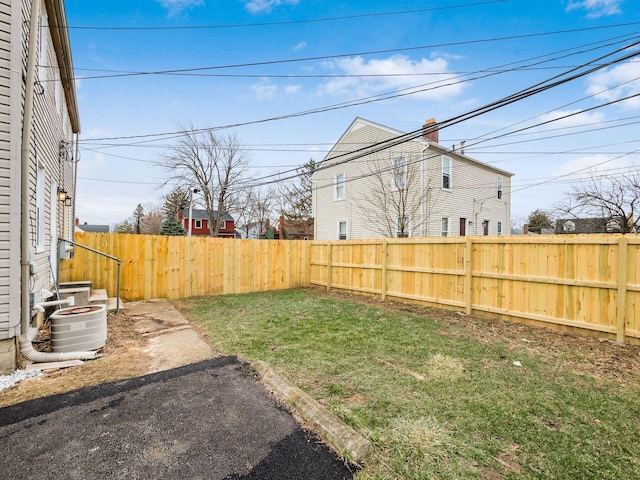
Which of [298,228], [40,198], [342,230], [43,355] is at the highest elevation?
[298,228]

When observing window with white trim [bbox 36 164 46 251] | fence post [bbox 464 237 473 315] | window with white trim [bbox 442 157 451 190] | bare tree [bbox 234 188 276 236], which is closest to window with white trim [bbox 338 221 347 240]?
window with white trim [bbox 442 157 451 190]

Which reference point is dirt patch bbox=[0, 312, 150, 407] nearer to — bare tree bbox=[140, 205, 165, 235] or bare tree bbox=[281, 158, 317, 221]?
bare tree bbox=[281, 158, 317, 221]

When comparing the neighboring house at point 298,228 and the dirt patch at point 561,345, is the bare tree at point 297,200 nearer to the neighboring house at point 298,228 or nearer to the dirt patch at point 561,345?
the neighboring house at point 298,228

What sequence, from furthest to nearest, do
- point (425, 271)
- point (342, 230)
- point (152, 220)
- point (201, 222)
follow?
point (152, 220)
point (201, 222)
point (342, 230)
point (425, 271)

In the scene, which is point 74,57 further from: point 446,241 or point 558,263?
point 558,263

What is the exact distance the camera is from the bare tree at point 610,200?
13070 mm

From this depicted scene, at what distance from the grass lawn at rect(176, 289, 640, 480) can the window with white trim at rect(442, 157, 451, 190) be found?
923 centimetres

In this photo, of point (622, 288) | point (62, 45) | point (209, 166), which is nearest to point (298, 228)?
point (209, 166)

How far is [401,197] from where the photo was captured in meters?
12.2

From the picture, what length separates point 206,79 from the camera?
7.67 m

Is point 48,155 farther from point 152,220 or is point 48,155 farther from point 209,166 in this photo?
point 152,220

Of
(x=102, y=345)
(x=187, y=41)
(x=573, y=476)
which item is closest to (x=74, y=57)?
(x=187, y=41)

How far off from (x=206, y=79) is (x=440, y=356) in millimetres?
8135

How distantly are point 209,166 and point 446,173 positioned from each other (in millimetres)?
19481
